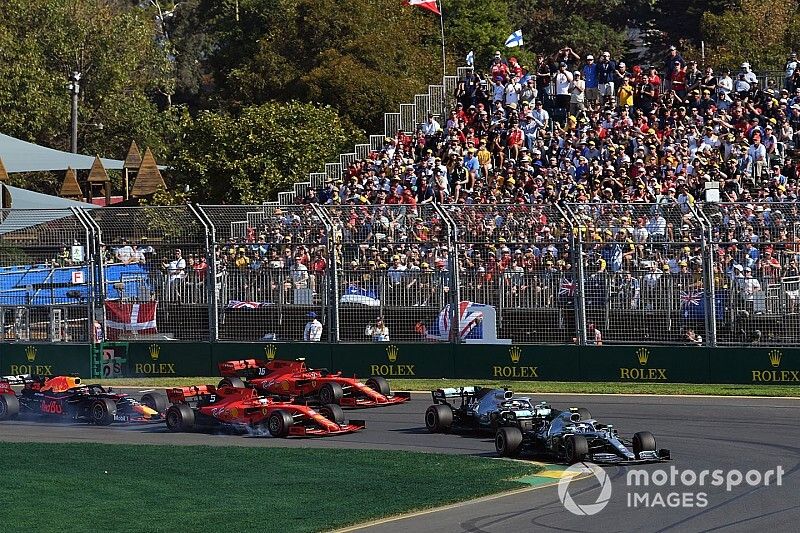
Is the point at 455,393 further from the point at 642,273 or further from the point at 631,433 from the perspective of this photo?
the point at 642,273

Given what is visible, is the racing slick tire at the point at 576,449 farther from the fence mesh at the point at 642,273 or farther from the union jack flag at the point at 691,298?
the union jack flag at the point at 691,298

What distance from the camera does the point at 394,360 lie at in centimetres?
2820

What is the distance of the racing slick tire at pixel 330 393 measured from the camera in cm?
2323

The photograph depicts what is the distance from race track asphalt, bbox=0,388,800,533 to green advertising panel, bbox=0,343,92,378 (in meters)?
6.21

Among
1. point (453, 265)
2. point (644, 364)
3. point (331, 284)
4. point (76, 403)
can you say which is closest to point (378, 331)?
point (331, 284)

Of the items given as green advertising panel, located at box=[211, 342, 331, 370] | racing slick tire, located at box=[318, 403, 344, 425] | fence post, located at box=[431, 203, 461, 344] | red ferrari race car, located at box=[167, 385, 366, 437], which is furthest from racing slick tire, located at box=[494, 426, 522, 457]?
green advertising panel, located at box=[211, 342, 331, 370]

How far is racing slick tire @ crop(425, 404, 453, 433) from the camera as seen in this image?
21125 millimetres

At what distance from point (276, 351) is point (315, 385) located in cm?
514

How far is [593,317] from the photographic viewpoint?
26391 mm

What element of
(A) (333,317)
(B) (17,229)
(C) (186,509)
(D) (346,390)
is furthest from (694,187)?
(C) (186,509)

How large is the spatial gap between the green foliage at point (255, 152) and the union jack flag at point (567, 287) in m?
23.0

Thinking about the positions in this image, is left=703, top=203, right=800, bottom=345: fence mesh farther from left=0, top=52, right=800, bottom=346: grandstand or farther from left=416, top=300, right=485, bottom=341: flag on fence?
left=416, top=300, right=485, bottom=341: flag on fence

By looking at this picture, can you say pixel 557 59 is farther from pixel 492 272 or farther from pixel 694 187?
pixel 492 272

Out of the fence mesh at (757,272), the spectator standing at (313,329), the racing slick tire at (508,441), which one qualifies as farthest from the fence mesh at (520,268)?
the racing slick tire at (508,441)
